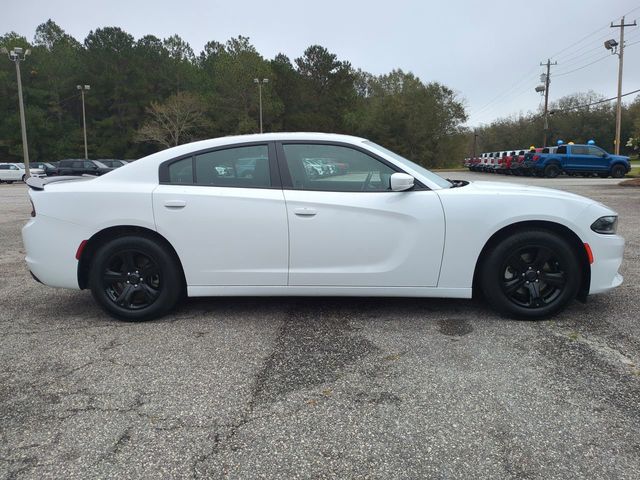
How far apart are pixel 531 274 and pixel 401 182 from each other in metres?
1.27

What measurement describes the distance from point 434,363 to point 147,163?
2.75 m

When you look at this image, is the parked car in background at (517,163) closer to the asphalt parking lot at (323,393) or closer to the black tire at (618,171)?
the black tire at (618,171)

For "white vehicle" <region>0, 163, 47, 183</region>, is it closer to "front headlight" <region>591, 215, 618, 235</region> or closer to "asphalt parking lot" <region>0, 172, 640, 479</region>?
"asphalt parking lot" <region>0, 172, 640, 479</region>

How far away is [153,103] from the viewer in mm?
58438

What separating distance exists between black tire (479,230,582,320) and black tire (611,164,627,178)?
90.6ft

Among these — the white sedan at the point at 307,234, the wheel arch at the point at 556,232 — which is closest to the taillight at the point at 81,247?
the white sedan at the point at 307,234

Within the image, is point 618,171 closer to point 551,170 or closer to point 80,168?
point 551,170

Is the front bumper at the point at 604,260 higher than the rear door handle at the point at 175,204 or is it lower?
lower

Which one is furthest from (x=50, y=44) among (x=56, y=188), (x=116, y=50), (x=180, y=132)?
(x=56, y=188)

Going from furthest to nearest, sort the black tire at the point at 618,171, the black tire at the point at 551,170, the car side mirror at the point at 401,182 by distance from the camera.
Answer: the black tire at the point at 551,170
the black tire at the point at 618,171
the car side mirror at the point at 401,182

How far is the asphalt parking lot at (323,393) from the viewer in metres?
2.23

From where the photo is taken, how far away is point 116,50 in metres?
64.9

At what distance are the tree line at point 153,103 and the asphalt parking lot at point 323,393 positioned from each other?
183ft

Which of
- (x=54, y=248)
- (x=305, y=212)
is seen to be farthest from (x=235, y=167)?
(x=54, y=248)
